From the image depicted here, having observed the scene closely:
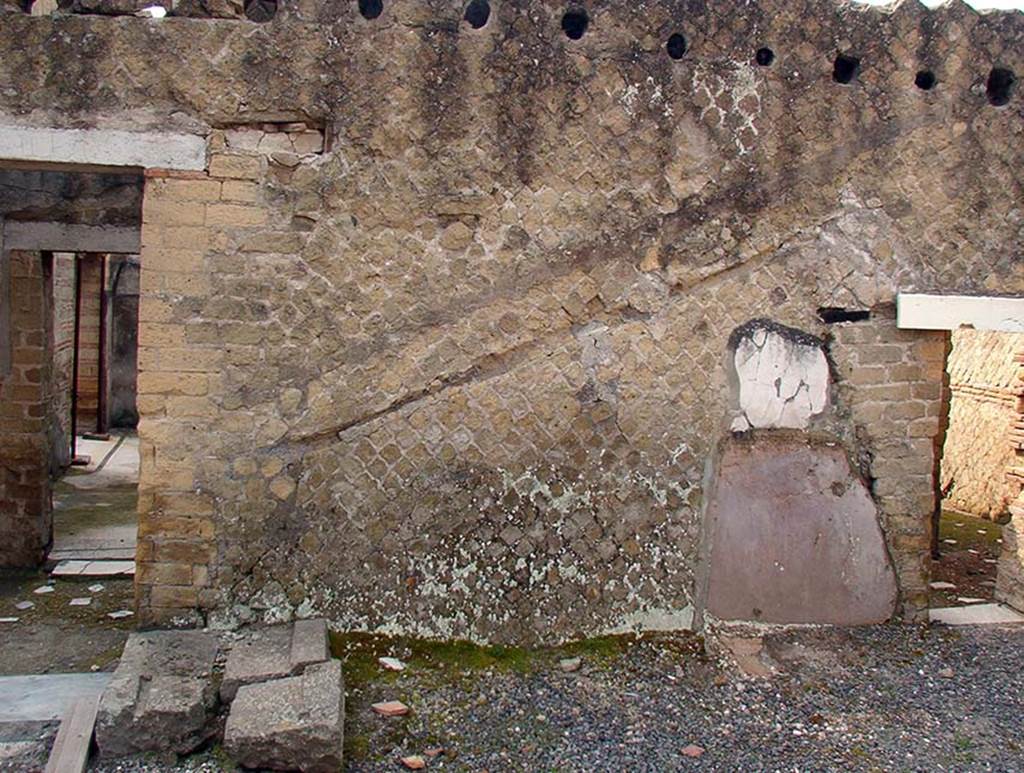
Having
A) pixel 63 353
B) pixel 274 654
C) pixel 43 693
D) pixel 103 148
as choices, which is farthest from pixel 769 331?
pixel 63 353

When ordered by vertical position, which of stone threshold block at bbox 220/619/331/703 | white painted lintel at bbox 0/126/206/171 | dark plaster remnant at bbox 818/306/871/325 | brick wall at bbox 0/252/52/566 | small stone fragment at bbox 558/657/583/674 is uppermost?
white painted lintel at bbox 0/126/206/171

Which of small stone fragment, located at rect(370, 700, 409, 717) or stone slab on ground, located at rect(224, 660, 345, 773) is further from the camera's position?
small stone fragment, located at rect(370, 700, 409, 717)

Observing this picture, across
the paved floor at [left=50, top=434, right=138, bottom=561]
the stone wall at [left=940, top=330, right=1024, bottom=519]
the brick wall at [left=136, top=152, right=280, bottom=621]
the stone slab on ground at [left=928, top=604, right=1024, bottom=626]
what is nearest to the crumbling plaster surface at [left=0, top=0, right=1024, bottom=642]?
the brick wall at [left=136, top=152, right=280, bottom=621]

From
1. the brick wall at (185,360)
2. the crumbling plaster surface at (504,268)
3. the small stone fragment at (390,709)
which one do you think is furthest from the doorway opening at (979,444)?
the brick wall at (185,360)

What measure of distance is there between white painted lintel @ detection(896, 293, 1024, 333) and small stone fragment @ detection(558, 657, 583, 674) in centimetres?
262

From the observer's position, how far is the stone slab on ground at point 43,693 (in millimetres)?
4203

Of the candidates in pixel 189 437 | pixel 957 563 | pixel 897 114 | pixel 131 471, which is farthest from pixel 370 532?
pixel 131 471

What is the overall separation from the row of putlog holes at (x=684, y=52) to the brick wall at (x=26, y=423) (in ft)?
12.9

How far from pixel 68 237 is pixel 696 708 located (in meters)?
5.58

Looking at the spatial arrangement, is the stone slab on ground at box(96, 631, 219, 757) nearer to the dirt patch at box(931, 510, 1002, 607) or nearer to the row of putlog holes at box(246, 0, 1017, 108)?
the row of putlog holes at box(246, 0, 1017, 108)

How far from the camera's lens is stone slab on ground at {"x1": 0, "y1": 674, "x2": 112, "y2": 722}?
13.8 ft

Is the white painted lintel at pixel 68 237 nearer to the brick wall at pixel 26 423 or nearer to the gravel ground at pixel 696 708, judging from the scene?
the brick wall at pixel 26 423

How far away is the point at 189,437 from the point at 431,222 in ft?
5.45

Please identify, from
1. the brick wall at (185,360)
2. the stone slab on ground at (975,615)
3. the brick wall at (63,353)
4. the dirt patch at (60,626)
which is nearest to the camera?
the brick wall at (185,360)
